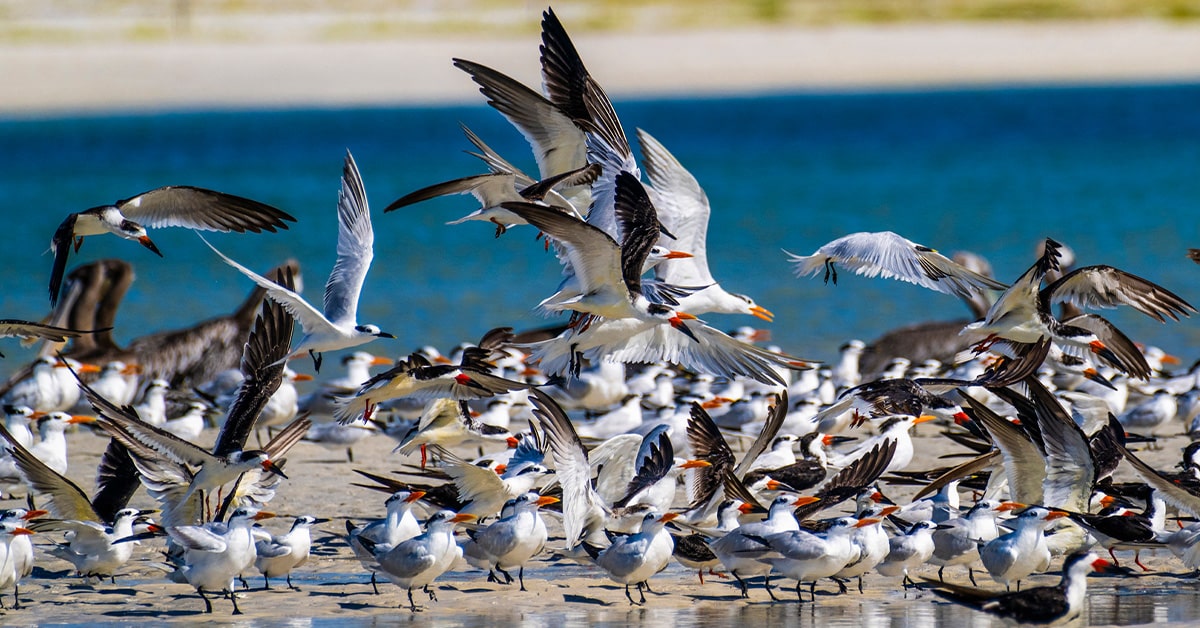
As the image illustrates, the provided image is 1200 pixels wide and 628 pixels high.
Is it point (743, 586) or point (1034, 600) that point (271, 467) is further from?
point (1034, 600)

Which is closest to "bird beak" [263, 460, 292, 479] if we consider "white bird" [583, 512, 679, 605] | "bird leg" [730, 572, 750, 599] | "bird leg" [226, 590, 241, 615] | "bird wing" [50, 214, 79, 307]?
"bird leg" [226, 590, 241, 615]

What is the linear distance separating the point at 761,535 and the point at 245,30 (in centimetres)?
5649

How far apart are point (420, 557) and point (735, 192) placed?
86.6ft

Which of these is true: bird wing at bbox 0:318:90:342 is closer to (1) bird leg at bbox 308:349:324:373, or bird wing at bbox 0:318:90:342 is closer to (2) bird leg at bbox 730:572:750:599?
(1) bird leg at bbox 308:349:324:373

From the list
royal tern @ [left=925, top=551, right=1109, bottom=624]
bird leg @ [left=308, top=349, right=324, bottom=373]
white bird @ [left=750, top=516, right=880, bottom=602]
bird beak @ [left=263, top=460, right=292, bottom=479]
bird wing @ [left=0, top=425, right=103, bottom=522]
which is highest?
bird leg @ [left=308, top=349, right=324, bottom=373]

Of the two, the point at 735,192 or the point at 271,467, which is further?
the point at 735,192

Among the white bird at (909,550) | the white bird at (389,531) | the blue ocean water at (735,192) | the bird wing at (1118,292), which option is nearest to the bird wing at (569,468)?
the white bird at (389,531)

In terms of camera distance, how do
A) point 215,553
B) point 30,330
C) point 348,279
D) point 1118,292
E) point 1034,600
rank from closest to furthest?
1. point 1034,600
2. point 215,553
3. point 30,330
4. point 1118,292
5. point 348,279

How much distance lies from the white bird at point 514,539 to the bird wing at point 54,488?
1975 mm

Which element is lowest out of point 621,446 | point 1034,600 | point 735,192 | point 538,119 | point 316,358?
point 1034,600

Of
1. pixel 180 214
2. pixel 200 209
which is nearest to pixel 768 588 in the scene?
pixel 200 209

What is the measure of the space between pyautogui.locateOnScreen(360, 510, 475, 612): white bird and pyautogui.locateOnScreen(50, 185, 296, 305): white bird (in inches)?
80.4

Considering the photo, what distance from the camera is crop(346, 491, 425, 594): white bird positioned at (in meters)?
8.61

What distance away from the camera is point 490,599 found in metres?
8.51
